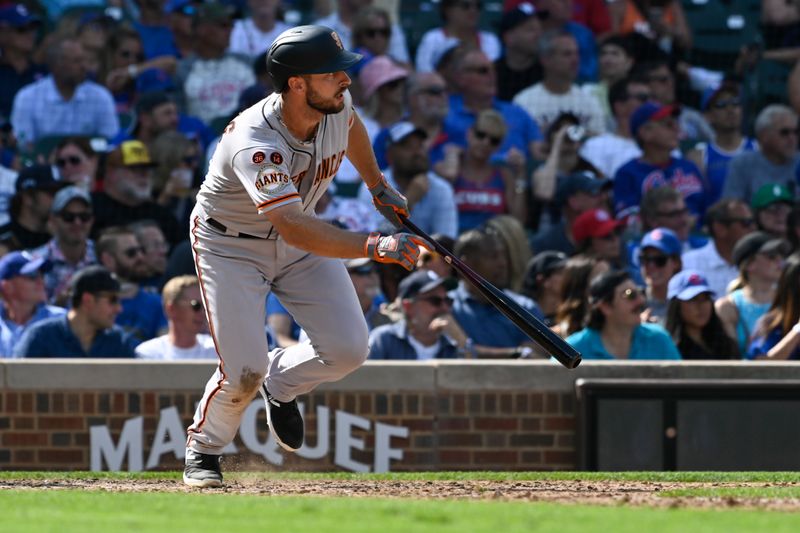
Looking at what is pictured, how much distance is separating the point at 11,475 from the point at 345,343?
6.38 ft

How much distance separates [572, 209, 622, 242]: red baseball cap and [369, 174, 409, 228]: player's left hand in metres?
3.88

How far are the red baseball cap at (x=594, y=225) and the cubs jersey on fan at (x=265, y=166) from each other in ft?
13.6

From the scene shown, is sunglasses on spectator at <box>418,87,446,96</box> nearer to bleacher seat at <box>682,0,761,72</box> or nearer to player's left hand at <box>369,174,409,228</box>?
bleacher seat at <box>682,0,761,72</box>

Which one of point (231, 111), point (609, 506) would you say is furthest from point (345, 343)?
point (231, 111)

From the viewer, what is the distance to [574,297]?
27.1 feet

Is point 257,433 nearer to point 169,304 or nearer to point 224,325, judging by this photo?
point 169,304

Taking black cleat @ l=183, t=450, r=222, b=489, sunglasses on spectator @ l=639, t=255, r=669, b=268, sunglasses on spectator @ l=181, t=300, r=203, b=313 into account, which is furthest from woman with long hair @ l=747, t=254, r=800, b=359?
black cleat @ l=183, t=450, r=222, b=489

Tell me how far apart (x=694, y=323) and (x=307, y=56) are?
391cm

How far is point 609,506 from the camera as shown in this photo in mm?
4777

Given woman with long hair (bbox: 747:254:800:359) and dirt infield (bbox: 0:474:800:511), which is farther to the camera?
woman with long hair (bbox: 747:254:800:359)

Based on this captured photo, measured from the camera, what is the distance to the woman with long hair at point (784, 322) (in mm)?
8023

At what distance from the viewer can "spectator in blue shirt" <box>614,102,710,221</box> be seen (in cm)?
1059

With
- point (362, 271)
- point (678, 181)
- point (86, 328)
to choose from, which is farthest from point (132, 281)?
point (678, 181)

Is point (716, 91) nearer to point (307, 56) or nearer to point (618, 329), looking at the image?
point (618, 329)
